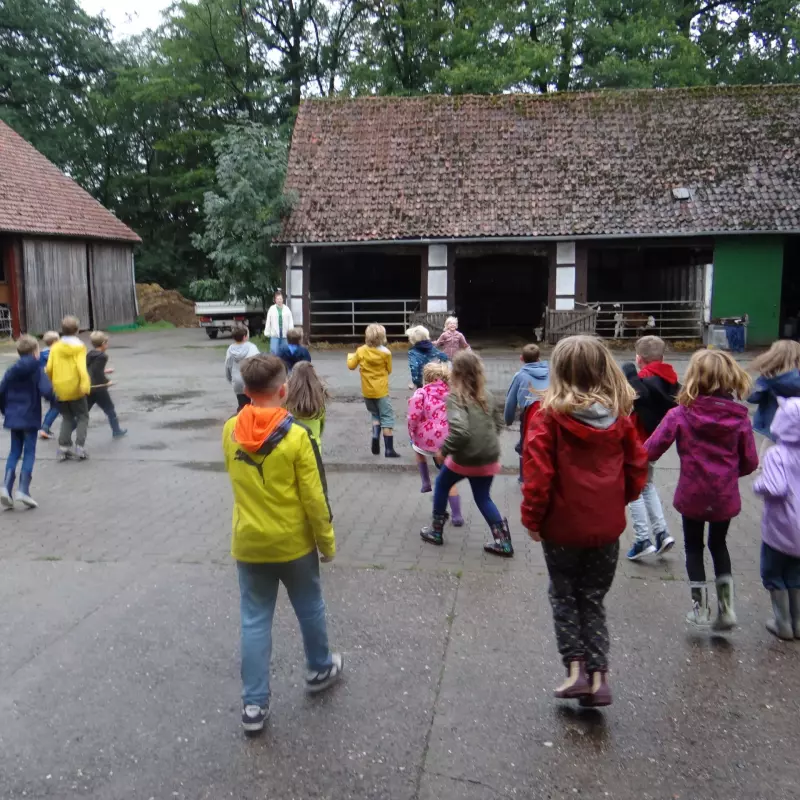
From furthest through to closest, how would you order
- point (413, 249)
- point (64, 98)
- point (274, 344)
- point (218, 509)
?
point (64, 98), point (413, 249), point (274, 344), point (218, 509)

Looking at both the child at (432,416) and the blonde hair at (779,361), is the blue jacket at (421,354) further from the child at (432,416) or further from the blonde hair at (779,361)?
the blonde hair at (779,361)

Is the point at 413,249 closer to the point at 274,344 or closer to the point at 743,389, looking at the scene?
the point at 274,344

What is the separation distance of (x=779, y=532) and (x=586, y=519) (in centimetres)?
152

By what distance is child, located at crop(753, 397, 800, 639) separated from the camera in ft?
14.2

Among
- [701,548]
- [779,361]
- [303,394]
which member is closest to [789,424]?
[701,548]

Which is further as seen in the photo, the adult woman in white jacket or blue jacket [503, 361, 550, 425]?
the adult woman in white jacket

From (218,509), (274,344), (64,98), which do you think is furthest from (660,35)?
(218,509)

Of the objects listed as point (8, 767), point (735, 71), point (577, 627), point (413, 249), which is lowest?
point (8, 767)

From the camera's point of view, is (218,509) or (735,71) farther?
(735,71)

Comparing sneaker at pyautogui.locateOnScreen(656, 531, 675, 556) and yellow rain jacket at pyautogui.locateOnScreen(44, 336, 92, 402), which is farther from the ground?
yellow rain jacket at pyautogui.locateOnScreen(44, 336, 92, 402)

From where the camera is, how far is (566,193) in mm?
19844

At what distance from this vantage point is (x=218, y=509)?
709cm

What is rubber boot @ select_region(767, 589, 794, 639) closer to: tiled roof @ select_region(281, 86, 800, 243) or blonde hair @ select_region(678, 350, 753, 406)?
blonde hair @ select_region(678, 350, 753, 406)

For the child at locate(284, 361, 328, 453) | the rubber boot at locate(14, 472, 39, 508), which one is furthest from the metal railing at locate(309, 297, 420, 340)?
the child at locate(284, 361, 328, 453)
